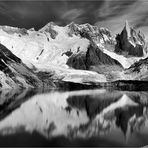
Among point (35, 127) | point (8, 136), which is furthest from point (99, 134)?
point (8, 136)

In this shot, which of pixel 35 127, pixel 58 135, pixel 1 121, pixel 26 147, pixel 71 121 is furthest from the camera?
pixel 71 121

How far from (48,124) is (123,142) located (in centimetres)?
2198

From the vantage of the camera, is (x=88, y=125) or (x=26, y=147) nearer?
(x=26, y=147)

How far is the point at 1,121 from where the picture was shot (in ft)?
231

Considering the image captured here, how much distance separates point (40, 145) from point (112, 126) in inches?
1040

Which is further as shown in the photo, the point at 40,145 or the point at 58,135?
Result: the point at 58,135

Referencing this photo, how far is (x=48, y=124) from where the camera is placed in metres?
71.3

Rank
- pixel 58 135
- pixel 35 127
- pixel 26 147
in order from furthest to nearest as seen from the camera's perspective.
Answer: pixel 35 127
pixel 58 135
pixel 26 147

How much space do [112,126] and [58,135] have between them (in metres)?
17.5

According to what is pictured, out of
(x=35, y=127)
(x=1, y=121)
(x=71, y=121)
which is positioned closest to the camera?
(x=35, y=127)

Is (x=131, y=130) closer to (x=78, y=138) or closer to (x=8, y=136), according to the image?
(x=78, y=138)

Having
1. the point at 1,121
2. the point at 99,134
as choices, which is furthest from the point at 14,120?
the point at 99,134

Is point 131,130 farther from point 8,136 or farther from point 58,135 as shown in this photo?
point 8,136

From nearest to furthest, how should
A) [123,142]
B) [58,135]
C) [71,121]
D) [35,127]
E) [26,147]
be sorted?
1. [26,147]
2. [123,142]
3. [58,135]
4. [35,127]
5. [71,121]
